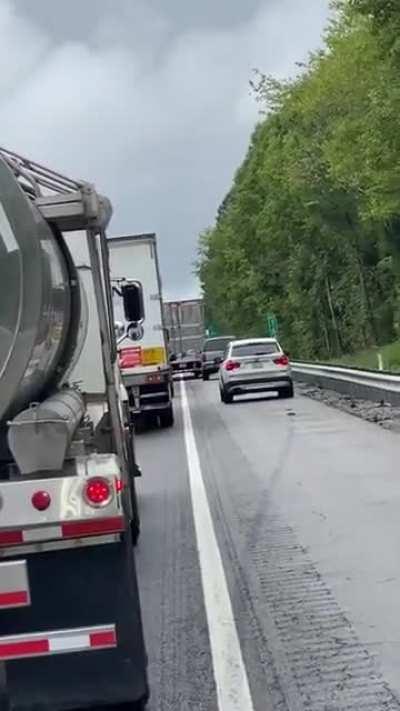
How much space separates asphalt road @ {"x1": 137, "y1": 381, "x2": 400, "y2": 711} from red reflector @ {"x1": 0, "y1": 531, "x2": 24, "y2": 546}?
1.40 m

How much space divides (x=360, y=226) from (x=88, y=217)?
171ft

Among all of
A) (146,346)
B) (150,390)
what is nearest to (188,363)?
(146,346)

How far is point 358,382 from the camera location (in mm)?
28109

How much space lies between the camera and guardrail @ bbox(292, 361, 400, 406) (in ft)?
79.7

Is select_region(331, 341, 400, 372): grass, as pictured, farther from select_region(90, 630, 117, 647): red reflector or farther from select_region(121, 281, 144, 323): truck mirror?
select_region(90, 630, 117, 647): red reflector

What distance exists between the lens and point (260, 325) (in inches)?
3952

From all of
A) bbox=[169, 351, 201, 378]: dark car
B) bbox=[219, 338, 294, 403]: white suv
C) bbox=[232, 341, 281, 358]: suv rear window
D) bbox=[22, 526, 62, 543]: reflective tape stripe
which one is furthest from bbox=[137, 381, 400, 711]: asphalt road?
bbox=[169, 351, 201, 378]: dark car

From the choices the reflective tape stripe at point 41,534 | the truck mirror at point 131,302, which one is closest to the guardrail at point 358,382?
the truck mirror at point 131,302

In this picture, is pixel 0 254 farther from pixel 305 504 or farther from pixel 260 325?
pixel 260 325

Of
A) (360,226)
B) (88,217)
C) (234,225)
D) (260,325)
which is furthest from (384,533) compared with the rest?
(260,325)

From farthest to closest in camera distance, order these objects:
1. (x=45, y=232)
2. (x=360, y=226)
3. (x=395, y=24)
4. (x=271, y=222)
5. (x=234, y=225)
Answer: (x=234, y=225), (x=271, y=222), (x=360, y=226), (x=395, y=24), (x=45, y=232)

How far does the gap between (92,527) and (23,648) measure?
0.58m

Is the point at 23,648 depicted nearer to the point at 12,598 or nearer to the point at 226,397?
the point at 12,598

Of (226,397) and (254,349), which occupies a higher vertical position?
(254,349)
